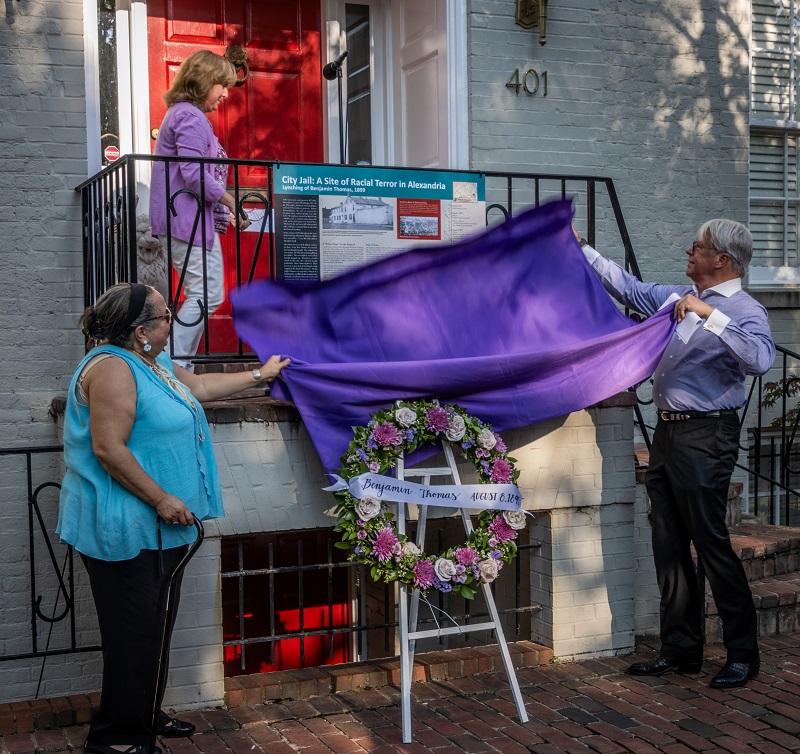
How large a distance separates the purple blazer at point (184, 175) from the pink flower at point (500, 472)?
6.16ft

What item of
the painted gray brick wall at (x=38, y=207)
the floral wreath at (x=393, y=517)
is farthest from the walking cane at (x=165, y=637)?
the painted gray brick wall at (x=38, y=207)

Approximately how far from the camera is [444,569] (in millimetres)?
4648

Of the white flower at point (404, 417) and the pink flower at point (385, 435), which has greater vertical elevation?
the white flower at point (404, 417)

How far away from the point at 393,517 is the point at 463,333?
3.27ft

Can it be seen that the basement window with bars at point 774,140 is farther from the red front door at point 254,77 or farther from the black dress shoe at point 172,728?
the black dress shoe at point 172,728

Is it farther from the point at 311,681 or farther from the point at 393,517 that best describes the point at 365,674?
the point at 393,517

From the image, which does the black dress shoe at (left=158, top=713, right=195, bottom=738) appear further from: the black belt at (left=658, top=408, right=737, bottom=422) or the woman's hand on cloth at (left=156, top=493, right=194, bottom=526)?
the black belt at (left=658, top=408, right=737, bottom=422)

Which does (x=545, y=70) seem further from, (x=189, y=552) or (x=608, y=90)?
(x=189, y=552)

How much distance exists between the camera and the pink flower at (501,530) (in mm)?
4824

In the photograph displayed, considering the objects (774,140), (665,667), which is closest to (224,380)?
(665,667)

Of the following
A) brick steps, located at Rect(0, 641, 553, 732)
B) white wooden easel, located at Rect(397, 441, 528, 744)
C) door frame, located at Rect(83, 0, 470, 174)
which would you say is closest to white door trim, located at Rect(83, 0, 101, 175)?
door frame, located at Rect(83, 0, 470, 174)

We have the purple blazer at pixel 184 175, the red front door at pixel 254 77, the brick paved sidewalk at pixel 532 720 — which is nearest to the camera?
the brick paved sidewalk at pixel 532 720

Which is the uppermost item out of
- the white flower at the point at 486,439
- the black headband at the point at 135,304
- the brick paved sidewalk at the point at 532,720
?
the black headband at the point at 135,304

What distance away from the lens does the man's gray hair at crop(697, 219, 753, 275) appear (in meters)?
5.12
